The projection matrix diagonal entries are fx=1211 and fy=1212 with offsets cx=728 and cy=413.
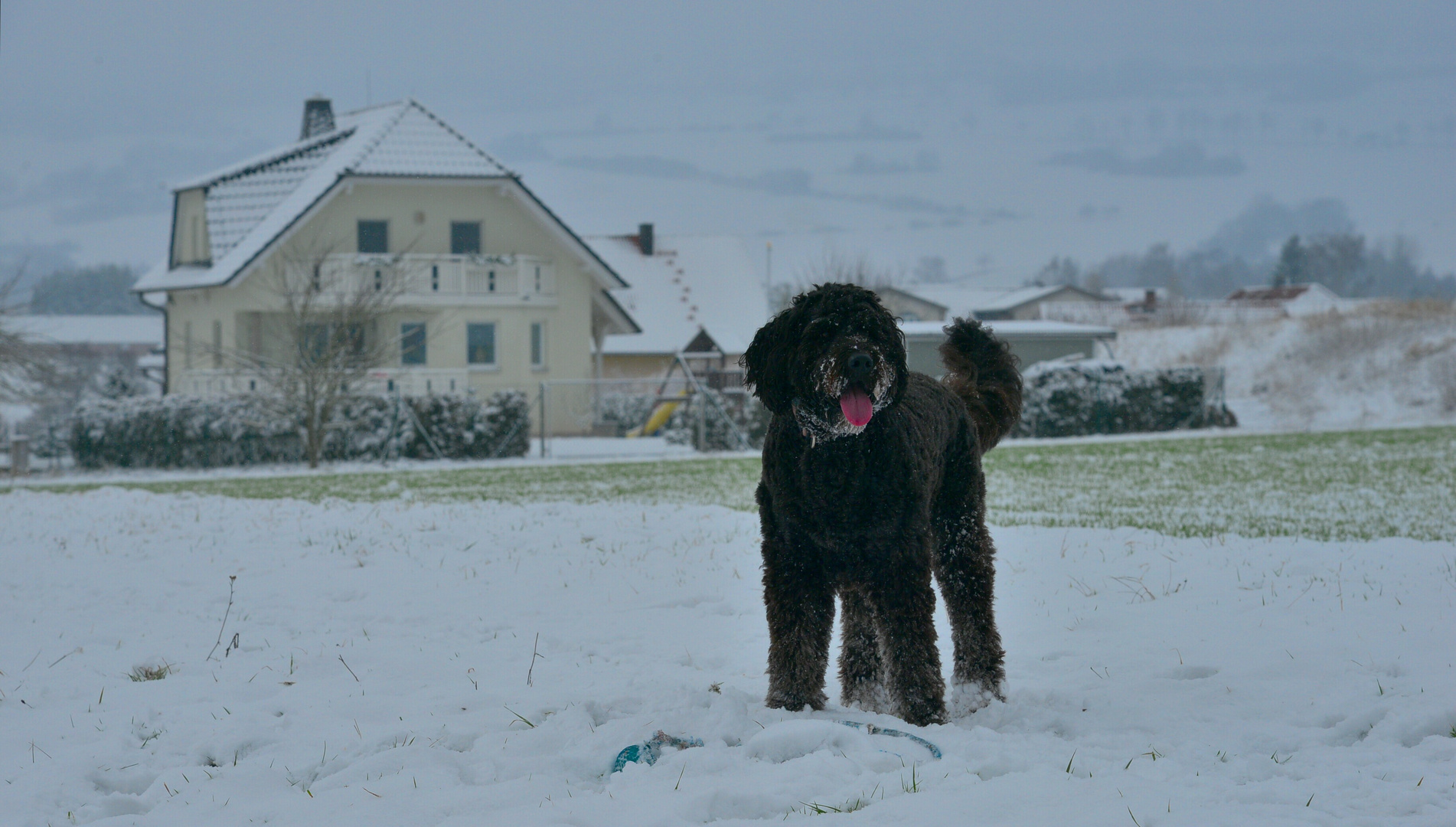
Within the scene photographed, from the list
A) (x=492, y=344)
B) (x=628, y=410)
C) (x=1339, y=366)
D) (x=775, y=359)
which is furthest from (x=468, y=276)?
(x=775, y=359)

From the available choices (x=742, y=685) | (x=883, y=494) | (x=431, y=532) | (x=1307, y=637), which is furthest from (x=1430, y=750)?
(x=431, y=532)

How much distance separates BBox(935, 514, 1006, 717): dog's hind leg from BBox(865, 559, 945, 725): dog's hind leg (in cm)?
Result: 47

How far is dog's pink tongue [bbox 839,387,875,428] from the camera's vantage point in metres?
4.06

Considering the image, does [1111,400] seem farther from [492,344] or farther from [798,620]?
[798,620]

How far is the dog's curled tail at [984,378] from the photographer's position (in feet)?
18.0

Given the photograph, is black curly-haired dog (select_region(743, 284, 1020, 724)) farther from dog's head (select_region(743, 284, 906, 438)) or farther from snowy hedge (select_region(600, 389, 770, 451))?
snowy hedge (select_region(600, 389, 770, 451))

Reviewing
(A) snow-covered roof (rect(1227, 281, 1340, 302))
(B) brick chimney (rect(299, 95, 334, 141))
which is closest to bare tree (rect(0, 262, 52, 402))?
(B) brick chimney (rect(299, 95, 334, 141))

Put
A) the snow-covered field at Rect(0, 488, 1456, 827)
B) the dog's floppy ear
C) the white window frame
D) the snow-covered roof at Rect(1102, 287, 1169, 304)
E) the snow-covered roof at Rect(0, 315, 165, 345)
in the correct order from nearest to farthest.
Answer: the snow-covered field at Rect(0, 488, 1456, 827)
the dog's floppy ear
the white window frame
the snow-covered roof at Rect(0, 315, 165, 345)
the snow-covered roof at Rect(1102, 287, 1169, 304)

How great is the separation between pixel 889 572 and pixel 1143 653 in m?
1.65

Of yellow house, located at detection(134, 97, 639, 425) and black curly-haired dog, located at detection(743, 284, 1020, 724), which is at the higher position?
yellow house, located at detection(134, 97, 639, 425)

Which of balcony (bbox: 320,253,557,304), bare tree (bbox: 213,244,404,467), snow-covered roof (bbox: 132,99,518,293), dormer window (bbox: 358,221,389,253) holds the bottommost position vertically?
bare tree (bbox: 213,244,404,467)

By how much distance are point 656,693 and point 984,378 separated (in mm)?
2118

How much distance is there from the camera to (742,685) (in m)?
5.02

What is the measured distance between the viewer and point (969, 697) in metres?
4.72
